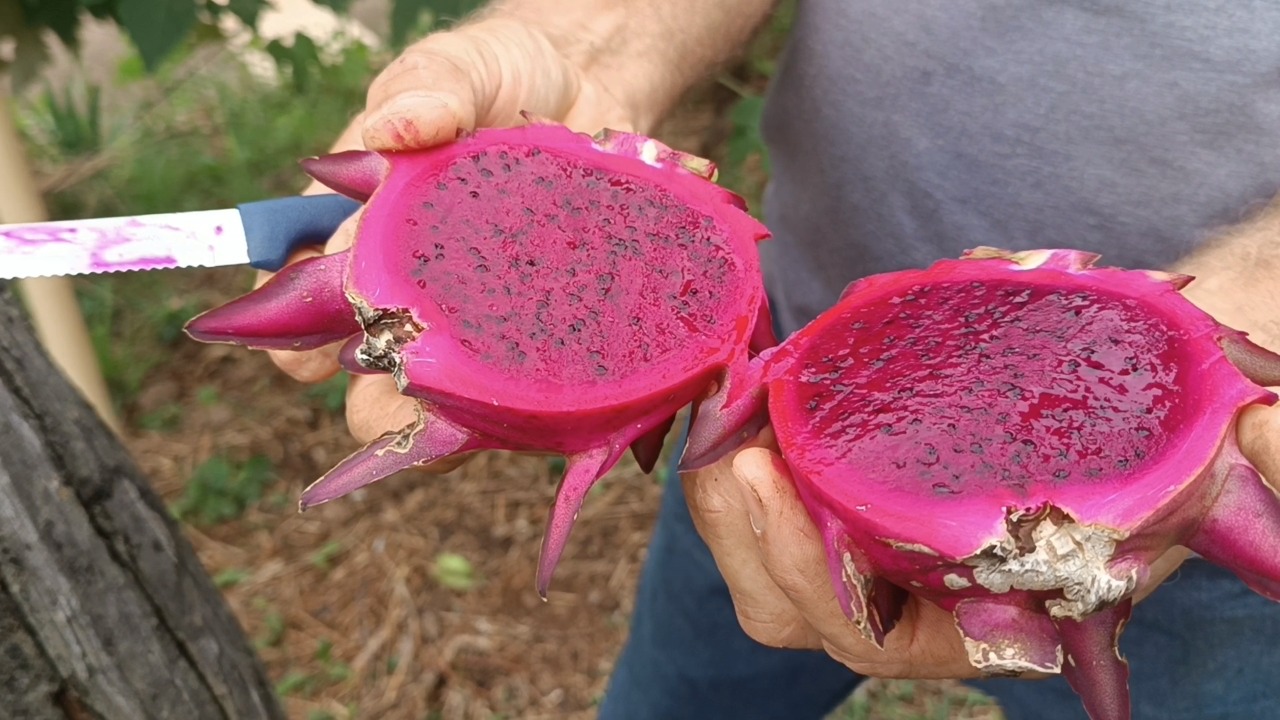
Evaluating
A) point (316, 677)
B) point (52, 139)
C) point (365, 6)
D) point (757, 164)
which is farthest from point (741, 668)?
point (365, 6)

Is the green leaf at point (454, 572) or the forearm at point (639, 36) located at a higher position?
the forearm at point (639, 36)

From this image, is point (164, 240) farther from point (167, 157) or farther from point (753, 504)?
point (167, 157)

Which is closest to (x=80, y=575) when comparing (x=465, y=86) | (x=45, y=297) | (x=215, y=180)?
(x=465, y=86)

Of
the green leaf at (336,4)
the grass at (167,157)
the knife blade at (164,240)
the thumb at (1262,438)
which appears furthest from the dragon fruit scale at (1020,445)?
the grass at (167,157)

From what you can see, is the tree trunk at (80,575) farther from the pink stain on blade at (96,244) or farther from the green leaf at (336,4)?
the green leaf at (336,4)

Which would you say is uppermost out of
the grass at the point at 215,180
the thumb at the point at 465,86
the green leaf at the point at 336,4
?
the thumb at the point at 465,86

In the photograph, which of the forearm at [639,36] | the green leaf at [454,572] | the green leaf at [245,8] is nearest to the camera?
the forearm at [639,36]
